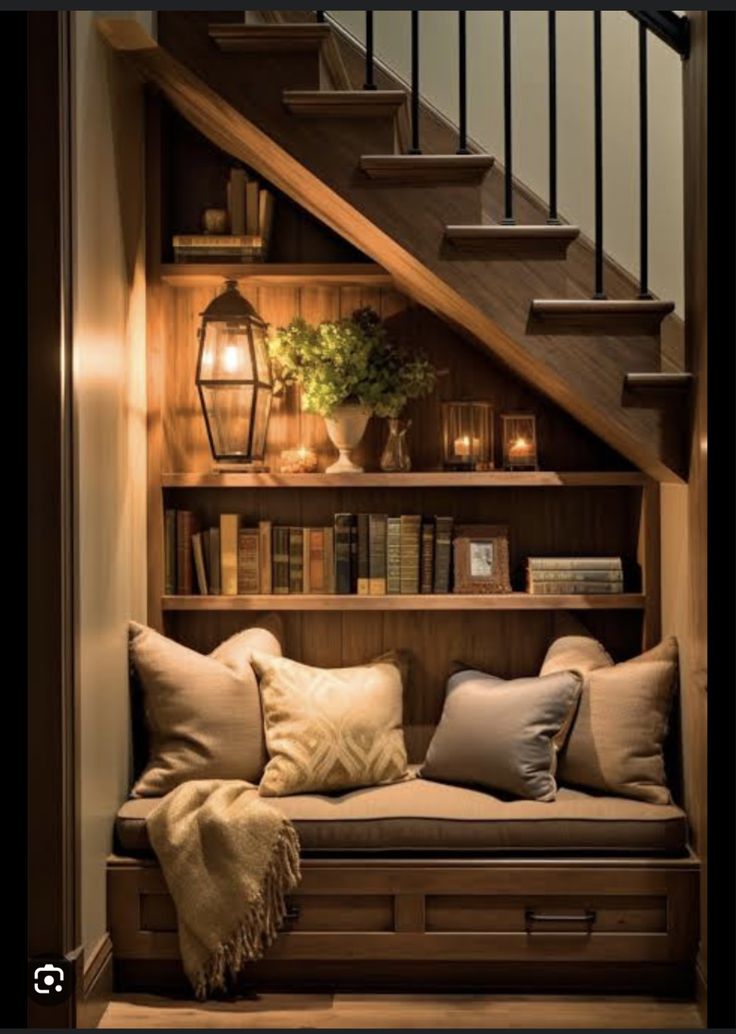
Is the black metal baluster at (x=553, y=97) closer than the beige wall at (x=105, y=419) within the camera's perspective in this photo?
No

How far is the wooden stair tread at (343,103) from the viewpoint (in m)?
3.59

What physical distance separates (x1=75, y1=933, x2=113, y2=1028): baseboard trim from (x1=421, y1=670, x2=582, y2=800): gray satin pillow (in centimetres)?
103

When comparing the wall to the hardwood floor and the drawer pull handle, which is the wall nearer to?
the drawer pull handle

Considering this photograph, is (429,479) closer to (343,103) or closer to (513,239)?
(513,239)

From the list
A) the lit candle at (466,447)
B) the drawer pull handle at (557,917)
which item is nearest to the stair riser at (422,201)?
the lit candle at (466,447)

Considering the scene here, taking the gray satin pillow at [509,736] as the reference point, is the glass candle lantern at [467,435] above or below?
above

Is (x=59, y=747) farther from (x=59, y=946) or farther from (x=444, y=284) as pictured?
(x=444, y=284)

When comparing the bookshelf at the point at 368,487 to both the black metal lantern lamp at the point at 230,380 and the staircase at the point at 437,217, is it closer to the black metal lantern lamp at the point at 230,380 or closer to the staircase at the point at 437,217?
the black metal lantern lamp at the point at 230,380

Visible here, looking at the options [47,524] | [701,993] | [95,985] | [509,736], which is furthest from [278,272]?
[701,993]

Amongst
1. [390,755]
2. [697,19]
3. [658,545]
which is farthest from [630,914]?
[697,19]

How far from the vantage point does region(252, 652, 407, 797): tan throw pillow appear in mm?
3818

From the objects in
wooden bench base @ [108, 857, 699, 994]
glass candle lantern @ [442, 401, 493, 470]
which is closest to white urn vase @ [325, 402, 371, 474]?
glass candle lantern @ [442, 401, 493, 470]

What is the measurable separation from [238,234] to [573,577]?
149 cm

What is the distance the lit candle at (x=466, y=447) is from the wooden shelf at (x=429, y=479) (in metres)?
0.09
